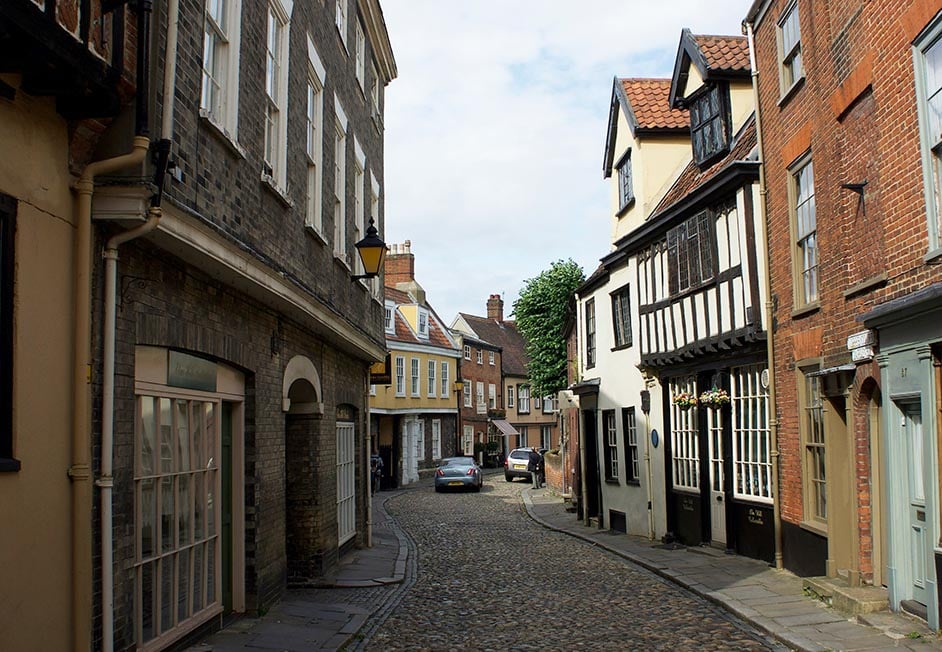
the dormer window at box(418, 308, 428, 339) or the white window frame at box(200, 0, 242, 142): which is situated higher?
the dormer window at box(418, 308, 428, 339)

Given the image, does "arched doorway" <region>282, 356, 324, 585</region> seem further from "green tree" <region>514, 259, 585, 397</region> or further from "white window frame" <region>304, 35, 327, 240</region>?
"green tree" <region>514, 259, 585, 397</region>

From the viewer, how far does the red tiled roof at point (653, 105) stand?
1784 cm

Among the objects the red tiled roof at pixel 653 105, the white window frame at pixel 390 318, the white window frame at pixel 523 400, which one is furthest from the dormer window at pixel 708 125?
the white window frame at pixel 523 400

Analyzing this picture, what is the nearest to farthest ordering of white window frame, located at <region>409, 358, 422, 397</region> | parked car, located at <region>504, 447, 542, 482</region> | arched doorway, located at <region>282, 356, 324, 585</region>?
arched doorway, located at <region>282, 356, 324, 585</region>
parked car, located at <region>504, 447, 542, 482</region>
white window frame, located at <region>409, 358, 422, 397</region>

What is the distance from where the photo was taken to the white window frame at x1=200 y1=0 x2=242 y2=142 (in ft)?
24.8

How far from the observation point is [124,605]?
19.6 ft

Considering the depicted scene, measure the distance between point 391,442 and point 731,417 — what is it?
2815 cm

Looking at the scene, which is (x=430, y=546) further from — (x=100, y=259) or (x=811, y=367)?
(x=100, y=259)

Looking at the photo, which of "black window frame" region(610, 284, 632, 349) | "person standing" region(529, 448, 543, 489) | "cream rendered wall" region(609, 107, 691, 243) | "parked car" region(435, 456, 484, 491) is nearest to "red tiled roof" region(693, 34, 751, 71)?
"cream rendered wall" region(609, 107, 691, 243)

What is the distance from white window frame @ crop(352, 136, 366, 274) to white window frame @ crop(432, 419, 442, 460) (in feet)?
99.8

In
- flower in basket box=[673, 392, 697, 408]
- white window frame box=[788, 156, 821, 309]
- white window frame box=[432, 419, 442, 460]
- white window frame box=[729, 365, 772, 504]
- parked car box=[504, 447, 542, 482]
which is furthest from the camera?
white window frame box=[432, 419, 442, 460]

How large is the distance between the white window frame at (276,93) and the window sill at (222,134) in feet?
4.38

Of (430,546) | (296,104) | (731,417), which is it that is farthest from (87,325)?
(430,546)

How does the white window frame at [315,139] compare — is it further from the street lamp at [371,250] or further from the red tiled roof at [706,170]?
the red tiled roof at [706,170]
